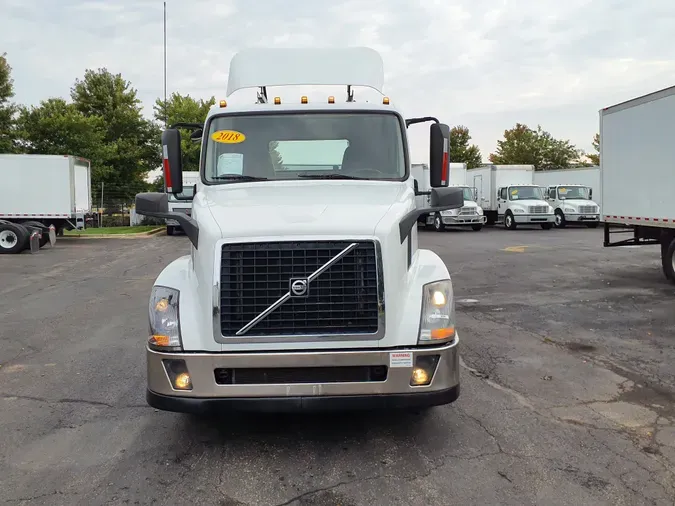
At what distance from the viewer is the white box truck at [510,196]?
2888 centimetres

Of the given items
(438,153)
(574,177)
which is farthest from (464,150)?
(438,153)

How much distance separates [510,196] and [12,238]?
69.0 feet

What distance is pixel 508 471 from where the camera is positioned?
388 cm

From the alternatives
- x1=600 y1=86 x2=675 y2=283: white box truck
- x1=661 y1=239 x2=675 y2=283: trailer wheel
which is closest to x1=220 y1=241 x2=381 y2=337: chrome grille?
x1=600 y1=86 x2=675 y2=283: white box truck

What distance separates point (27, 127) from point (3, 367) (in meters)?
29.7

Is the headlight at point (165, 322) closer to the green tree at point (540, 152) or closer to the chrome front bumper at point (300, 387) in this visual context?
the chrome front bumper at point (300, 387)

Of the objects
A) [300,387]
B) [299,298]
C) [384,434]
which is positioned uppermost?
[299,298]

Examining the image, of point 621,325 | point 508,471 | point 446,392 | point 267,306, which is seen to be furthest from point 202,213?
point 621,325

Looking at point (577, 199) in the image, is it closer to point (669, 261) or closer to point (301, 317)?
point (669, 261)

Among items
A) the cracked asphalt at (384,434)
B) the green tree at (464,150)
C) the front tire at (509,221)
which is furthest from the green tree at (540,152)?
the cracked asphalt at (384,434)

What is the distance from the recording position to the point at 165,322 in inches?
160

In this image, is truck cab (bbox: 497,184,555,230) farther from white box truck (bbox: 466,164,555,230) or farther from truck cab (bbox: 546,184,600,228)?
truck cab (bbox: 546,184,600,228)

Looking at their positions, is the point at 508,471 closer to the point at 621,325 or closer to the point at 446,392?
the point at 446,392

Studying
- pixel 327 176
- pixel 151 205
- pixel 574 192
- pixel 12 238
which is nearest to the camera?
pixel 151 205
